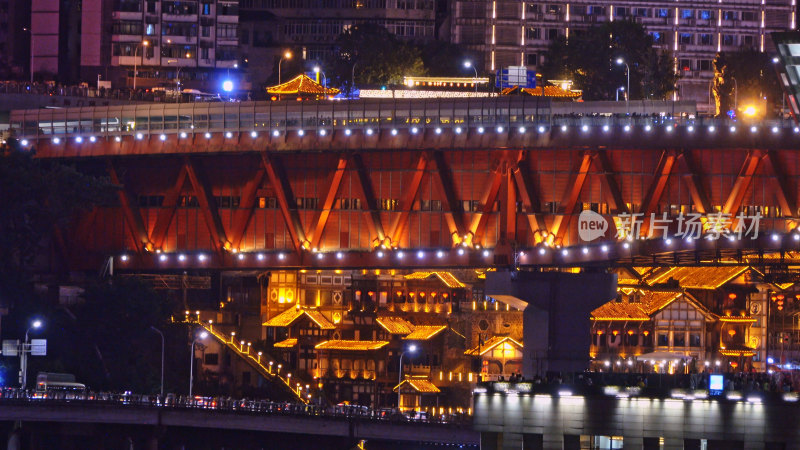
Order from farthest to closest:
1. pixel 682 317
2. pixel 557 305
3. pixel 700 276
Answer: pixel 700 276
pixel 682 317
pixel 557 305

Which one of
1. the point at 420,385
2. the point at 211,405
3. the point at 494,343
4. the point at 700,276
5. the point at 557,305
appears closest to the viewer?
the point at 557,305

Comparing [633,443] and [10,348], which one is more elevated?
[10,348]

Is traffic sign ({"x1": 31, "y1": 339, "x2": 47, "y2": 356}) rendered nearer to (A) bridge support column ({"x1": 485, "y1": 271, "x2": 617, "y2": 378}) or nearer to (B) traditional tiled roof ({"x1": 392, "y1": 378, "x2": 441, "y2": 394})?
(A) bridge support column ({"x1": 485, "y1": 271, "x2": 617, "y2": 378})

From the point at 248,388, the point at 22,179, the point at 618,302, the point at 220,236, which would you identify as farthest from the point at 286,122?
the point at 618,302

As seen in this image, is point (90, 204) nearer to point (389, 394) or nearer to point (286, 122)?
point (286, 122)

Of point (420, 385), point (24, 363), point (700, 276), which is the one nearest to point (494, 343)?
point (420, 385)

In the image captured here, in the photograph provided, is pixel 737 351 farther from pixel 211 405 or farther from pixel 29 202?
pixel 29 202
